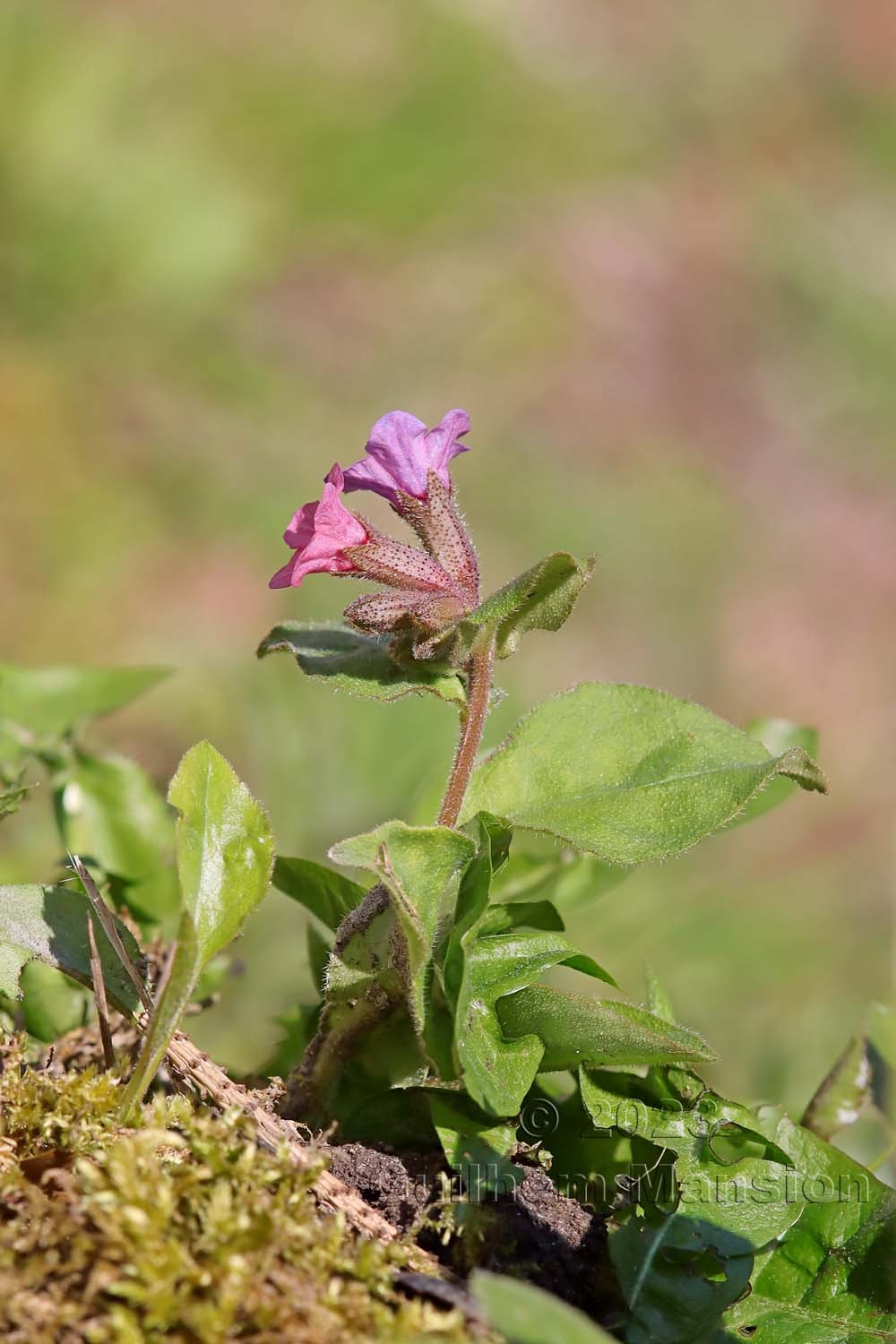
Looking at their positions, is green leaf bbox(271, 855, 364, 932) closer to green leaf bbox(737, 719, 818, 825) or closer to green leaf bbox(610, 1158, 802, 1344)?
green leaf bbox(610, 1158, 802, 1344)

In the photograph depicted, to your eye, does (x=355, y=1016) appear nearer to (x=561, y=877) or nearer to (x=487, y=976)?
(x=487, y=976)

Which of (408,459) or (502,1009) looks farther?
(408,459)

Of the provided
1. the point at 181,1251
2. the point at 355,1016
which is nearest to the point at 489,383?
the point at 355,1016

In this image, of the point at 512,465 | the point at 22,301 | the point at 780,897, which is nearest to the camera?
the point at 780,897

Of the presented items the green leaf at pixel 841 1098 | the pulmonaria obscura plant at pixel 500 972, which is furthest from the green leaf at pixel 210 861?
the green leaf at pixel 841 1098

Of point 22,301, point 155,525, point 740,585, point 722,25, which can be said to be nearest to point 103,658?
point 155,525

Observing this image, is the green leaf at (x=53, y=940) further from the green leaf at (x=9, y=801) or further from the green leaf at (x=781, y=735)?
the green leaf at (x=781, y=735)

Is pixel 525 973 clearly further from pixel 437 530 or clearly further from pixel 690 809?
pixel 437 530

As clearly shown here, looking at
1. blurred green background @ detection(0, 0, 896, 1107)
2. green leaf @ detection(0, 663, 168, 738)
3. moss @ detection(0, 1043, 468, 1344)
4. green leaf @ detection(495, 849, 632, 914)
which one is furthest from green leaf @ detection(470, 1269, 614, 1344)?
blurred green background @ detection(0, 0, 896, 1107)
